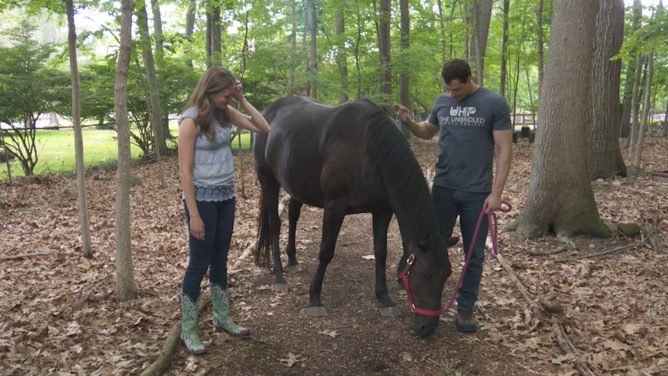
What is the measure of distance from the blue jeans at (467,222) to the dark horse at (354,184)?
0.35m

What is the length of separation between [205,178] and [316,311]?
5.18 feet

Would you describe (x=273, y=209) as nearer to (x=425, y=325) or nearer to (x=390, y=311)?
(x=390, y=311)

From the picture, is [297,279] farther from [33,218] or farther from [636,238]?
[33,218]

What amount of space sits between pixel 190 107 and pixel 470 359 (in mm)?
2560

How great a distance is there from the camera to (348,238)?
6.51 meters

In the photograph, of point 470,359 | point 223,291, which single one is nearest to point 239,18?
point 223,291

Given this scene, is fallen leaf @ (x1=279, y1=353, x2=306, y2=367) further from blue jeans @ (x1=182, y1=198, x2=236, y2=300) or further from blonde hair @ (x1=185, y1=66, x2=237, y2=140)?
blonde hair @ (x1=185, y1=66, x2=237, y2=140)

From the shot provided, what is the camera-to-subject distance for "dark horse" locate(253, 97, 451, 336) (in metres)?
3.42

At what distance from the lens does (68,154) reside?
54.7 feet

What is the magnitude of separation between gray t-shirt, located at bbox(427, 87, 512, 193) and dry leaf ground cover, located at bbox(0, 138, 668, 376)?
1178mm

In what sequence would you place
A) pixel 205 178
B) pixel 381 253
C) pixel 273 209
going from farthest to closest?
pixel 273 209 < pixel 381 253 < pixel 205 178

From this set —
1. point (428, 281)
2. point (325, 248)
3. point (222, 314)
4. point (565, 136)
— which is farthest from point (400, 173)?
point (565, 136)

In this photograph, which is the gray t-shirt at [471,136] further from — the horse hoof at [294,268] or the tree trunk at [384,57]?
the tree trunk at [384,57]

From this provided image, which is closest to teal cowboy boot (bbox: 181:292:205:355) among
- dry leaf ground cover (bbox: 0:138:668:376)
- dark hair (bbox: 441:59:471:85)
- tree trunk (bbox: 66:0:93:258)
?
dry leaf ground cover (bbox: 0:138:668:376)
